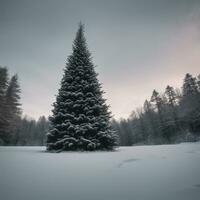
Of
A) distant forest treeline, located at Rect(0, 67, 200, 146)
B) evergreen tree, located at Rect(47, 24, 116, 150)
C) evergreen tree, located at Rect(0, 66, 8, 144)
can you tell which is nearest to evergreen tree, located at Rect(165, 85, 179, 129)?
distant forest treeline, located at Rect(0, 67, 200, 146)

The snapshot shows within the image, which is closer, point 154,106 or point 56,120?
point 56,120

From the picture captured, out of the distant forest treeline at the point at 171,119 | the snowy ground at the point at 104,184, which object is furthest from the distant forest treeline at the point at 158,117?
the snowy ground at the point at 104,184

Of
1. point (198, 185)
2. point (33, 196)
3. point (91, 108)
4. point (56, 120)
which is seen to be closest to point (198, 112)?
point (91, 108)

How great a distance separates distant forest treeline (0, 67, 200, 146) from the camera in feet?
72.2

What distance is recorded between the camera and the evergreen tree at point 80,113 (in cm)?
913

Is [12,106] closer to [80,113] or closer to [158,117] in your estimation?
[80,113]

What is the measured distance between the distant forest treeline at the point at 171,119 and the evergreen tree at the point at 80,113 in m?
18.9

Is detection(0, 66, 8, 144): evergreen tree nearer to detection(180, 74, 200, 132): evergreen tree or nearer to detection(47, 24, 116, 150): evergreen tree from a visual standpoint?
detection(47, 24, 116, 150): evergreen tree

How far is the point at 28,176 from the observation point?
129 inches

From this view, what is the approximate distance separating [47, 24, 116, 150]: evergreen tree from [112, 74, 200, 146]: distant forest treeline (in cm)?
1891

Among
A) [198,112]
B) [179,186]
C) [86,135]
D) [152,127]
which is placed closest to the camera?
[179,186]

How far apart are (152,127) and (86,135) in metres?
34.8

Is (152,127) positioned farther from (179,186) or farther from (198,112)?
(179,186)

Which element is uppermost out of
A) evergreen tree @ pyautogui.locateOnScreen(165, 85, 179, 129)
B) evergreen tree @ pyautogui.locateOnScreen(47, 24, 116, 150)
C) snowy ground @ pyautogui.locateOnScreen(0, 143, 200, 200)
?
evergreen tree @ pyautogui.locateOnScreen(165, 85, 179, 129)
